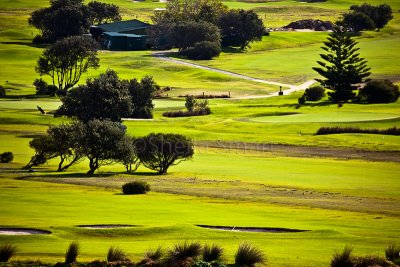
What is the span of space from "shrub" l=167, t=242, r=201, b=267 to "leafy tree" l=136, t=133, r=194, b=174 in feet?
96.2

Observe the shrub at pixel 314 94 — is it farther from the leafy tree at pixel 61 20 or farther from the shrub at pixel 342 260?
the shrub at pixel 342 260

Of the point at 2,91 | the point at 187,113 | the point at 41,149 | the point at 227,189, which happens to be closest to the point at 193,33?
the point at 2,91

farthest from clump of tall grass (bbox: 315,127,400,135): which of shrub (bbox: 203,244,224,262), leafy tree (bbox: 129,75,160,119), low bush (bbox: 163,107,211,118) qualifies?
shrub (bbox: 203,244,224,262)

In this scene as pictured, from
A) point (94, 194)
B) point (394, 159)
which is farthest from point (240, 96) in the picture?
point (94, 194)

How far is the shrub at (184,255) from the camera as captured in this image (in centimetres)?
3359

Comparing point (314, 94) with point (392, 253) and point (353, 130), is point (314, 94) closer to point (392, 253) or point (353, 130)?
point (353, 130)

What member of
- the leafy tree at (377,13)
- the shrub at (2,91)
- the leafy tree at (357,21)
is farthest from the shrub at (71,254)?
the leafy tree at (377,13)

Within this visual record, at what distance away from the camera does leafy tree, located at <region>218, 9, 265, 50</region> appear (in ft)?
523

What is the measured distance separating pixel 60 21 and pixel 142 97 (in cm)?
5943

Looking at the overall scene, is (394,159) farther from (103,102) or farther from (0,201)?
(0,201)

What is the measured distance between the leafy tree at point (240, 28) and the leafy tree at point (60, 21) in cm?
2186

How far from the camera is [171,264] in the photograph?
33.6 meters

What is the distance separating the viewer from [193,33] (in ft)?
499

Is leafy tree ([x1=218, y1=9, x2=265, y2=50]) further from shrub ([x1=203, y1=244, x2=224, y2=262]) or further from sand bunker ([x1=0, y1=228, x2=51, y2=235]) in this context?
shrub ([x1=203, y1=244, x2=224, y2=262])
